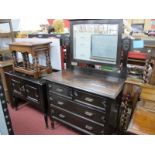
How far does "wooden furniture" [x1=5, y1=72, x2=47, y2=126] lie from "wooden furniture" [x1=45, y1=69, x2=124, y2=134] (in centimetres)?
13

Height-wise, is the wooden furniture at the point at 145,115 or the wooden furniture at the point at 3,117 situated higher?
the wooden furniture at the point at 3,117

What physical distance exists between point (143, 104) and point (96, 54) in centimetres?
72

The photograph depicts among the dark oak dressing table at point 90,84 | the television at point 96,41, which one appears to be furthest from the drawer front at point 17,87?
the television at point 96,41

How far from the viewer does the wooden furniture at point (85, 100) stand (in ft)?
4.62

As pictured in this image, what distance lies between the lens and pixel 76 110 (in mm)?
1644

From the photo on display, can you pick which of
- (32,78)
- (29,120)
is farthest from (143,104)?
(29,120)

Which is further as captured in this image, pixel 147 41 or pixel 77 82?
pixel 77 82

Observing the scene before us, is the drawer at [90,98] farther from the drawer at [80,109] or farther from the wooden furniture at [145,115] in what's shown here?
the wooden furniture at [145,115]

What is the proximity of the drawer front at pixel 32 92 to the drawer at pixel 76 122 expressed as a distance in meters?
0.32

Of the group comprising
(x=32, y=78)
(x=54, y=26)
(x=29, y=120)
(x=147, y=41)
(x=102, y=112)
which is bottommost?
(x=29, y=120)

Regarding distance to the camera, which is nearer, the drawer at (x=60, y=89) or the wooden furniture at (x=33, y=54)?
the drawer at (x=60, y=89)

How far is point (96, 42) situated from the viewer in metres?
1.68

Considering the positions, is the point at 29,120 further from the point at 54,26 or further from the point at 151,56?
the point at 151,56
